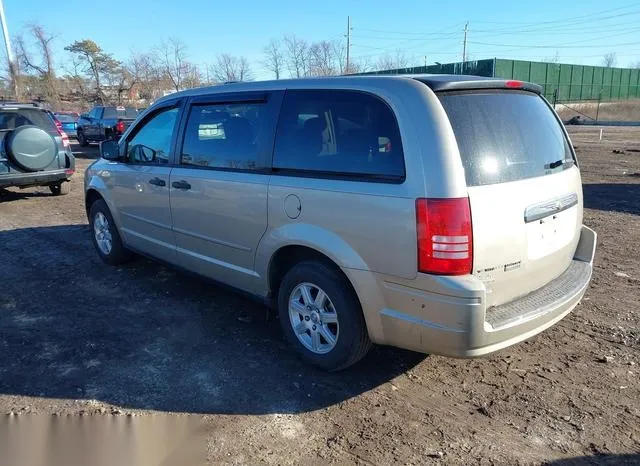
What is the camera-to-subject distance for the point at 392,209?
295 cm

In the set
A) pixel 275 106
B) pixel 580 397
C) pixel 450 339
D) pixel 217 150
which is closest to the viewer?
pixel 450 339

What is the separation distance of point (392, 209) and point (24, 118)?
29.8 feet

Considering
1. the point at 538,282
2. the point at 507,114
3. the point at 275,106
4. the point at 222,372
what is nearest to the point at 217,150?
the point at 275,106

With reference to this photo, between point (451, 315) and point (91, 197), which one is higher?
point (91, 197)

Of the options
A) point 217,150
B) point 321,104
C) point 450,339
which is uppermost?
point 321,104

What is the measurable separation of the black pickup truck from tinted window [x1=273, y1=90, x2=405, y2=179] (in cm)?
1750

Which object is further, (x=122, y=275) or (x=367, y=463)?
(x=122, y=275)

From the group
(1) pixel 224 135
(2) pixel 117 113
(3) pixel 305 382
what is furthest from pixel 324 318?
(2) pixel 117 113

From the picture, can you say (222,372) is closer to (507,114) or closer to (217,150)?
(217,150)

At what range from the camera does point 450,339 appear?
114 inches

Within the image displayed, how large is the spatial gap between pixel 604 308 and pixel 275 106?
128 inches

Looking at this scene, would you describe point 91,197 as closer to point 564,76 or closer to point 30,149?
point 30,149

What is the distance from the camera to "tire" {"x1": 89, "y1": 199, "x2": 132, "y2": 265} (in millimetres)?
5777

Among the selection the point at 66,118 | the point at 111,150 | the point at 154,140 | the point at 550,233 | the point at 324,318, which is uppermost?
the point at 66,118
